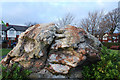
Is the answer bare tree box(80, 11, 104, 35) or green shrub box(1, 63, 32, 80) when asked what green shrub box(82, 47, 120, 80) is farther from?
bare tree box(80, 11, 104, 35)

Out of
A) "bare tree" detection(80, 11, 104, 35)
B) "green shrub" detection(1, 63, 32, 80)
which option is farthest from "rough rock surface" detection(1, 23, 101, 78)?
"bare tree" detection(80, 11, 104, 35)

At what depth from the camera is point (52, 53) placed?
3.23 m

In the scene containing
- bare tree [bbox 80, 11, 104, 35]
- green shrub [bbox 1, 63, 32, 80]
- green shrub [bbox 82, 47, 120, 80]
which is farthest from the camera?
bare tree [bbox 80, 11, 104, 35]

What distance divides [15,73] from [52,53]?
1266 mm

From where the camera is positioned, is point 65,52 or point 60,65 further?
point 65,52

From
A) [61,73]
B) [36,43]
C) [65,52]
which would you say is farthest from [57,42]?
[61,73]

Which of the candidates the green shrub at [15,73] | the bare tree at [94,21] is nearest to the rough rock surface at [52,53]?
the green shrub at [15,73]

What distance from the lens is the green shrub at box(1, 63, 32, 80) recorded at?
2670 mm

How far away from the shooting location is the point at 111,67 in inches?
106

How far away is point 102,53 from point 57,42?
1689mm

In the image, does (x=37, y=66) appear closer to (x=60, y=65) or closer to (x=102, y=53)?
(x=60, y=65)

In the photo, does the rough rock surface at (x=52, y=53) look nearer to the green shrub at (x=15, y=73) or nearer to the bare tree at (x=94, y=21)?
the green shrub at (x=15, y=73)

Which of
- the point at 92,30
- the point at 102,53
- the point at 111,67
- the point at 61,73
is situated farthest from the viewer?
the point at 92,30

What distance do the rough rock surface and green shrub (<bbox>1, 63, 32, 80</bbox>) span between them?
0.19 meters
